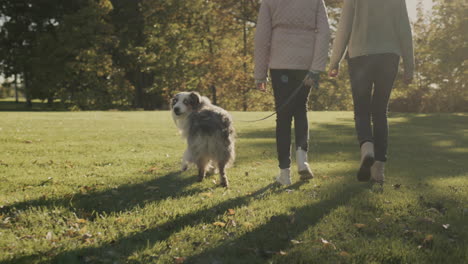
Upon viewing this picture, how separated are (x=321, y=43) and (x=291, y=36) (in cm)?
35

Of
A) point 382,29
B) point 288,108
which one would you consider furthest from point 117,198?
point 382,29

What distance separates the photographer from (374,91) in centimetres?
440

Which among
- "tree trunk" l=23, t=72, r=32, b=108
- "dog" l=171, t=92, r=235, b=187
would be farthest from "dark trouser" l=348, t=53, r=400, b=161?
"tree trunk" l=23, t=72, r=32, b=108

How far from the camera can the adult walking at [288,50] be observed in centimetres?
429

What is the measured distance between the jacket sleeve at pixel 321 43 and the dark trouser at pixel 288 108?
7.2 inches

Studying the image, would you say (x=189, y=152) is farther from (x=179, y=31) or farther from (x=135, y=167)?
(x=179, y=31)

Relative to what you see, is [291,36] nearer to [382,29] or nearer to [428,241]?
[382,29]

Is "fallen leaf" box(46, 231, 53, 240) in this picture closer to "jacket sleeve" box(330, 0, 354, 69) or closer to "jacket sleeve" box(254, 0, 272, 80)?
"jacket sleeve" box(254, 0, 272, 80)

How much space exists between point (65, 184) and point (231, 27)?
89.7 ft

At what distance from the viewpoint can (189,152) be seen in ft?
15.8

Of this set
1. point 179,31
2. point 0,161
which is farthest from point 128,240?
point 179,31

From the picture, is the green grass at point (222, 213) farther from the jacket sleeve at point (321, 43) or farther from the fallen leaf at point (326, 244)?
the jacket sleeve at point (321, 43)

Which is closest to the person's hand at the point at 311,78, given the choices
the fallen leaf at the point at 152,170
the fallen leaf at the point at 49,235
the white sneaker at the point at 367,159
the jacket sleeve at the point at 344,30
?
the jacket sleeve at the point at 344,30

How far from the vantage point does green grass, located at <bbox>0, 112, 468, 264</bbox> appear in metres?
2.63
